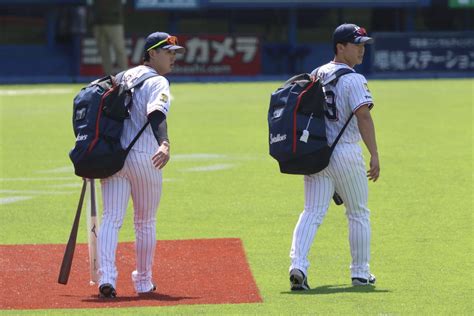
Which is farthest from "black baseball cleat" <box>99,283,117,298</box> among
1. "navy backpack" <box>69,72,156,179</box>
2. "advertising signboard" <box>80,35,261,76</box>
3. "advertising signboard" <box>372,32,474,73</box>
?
"advertising signboard" <box>372,32,474,73</box>

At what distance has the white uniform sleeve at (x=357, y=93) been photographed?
8297 millimetres

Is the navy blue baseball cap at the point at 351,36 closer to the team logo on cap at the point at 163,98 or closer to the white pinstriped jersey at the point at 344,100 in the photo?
the white pinstriped jersey at the point at 344,100

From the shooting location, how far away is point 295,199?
13.2 metres

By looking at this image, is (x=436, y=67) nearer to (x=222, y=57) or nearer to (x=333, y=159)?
(x=222, y=57)

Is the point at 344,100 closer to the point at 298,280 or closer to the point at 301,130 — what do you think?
the point at 301,130

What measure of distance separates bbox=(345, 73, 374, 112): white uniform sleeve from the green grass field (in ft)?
4.03

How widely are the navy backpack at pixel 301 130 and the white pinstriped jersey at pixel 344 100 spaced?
0.10 metres

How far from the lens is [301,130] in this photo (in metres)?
8.29

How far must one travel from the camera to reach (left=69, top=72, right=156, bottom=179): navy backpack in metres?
8.03

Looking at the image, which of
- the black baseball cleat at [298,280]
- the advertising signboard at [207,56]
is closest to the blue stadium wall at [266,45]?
the advertising signboard at [207,56]

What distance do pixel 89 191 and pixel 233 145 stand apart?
30.3ft

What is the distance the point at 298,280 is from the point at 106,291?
1.25m

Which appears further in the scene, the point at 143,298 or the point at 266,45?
the point at 266,45

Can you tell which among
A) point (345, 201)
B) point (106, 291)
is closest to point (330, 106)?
point (345, 201)
